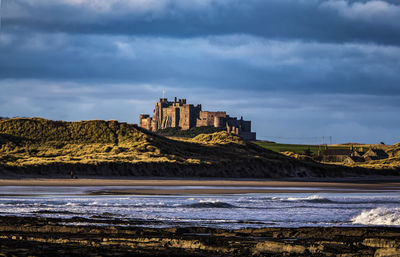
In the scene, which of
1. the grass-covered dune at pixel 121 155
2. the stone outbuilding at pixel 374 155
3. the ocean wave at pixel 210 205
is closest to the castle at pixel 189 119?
the stone outbuilding at pixel 374 155

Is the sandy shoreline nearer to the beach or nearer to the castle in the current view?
the beach

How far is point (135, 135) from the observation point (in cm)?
8238

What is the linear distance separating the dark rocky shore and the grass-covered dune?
131 feet

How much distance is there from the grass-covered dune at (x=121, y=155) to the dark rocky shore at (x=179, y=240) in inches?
1568

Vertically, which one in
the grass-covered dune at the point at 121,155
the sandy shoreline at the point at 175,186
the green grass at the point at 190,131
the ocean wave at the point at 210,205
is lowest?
the sandy shoreline at the point at 175,186

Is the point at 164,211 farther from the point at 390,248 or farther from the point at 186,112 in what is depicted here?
the point at 186,112

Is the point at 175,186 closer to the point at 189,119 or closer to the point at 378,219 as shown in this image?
the point at 378,219

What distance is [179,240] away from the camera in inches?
543

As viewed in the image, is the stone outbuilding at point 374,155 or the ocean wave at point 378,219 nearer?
the ocean wave at point 378,219

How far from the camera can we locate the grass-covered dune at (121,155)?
202ft

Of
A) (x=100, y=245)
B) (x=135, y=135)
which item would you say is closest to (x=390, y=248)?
(x=100, y=245)

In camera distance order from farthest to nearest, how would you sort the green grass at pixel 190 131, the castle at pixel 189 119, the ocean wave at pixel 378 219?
the castle at pixel 189 119 < the green grass at pixel 190 131 < the ocean wave at pixel 378 219

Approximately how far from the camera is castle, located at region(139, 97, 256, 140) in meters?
158

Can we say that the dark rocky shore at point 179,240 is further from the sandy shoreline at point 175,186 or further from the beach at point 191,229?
the sandy shoreline at point 175,186
